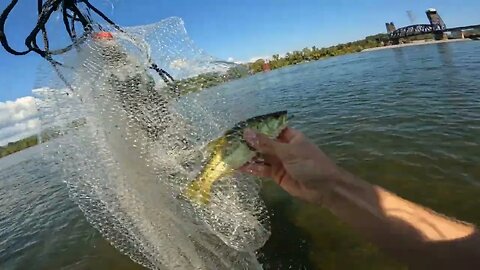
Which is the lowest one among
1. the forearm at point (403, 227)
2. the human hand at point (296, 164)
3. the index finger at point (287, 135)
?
the forearm at point (403, 227)

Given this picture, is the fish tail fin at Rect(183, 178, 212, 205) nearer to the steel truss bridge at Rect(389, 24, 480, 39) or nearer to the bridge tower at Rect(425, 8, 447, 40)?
the steel truss bridge at Rect(389, 24, 480, 39)

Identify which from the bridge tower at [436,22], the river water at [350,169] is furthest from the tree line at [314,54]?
the river water at [350,169]

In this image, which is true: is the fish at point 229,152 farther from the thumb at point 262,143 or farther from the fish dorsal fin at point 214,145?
the thumb at point 262,143

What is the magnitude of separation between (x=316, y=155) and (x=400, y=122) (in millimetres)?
12093

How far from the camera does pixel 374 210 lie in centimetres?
252

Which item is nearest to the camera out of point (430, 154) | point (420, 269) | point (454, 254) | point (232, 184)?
point (454, 254)

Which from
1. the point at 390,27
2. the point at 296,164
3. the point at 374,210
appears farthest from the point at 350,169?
the point at 390,27

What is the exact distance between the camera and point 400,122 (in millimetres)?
13750

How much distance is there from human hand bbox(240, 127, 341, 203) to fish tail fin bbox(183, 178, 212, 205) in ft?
4.42

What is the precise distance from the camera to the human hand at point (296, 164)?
277cm

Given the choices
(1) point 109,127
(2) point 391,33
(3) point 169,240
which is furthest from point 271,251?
(2) point 391,33

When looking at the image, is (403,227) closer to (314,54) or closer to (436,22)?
(436,22)

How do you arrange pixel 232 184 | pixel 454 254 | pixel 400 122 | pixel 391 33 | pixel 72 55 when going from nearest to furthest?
pixel 454 254 < pixel 72 55 < pixel 232 184 < pixel 400 122 < pixel 391 33

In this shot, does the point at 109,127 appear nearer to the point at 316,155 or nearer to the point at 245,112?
the point at 245,112
